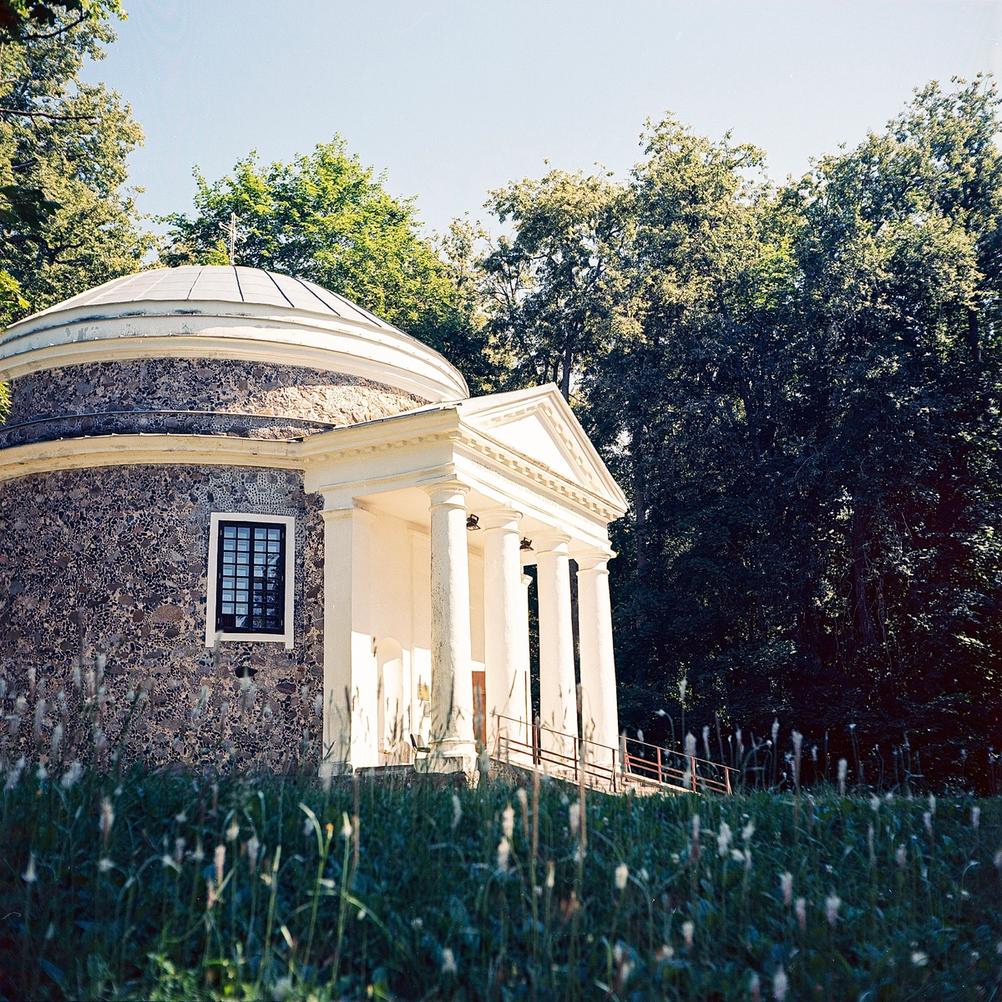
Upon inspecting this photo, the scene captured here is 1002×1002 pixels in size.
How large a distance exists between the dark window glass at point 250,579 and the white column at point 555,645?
578cm

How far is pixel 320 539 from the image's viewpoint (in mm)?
19094

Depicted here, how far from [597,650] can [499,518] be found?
18.0ft

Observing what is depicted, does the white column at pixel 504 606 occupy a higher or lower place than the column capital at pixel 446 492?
lower

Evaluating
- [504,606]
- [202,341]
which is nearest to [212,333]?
[202,341]

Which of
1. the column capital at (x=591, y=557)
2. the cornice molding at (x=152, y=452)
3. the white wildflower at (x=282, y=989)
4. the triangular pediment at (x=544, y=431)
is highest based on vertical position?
the triangular pediment at (x=544, y=431)

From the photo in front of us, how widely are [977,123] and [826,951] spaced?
1289 inches

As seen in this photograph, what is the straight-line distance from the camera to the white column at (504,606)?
19594mm

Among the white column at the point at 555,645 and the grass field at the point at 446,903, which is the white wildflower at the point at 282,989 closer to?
the grass field at the point at 446,903

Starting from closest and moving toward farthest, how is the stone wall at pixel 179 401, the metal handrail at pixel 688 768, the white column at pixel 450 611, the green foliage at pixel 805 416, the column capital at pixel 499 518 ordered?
the metal handrail at pixel 688 768, the white column at pixel 450 611, the stone wall at pixel 179 401, the column capital at pixel 499 518, the green foliage at pixel 805 416

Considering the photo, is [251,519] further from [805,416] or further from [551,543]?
[805,416]

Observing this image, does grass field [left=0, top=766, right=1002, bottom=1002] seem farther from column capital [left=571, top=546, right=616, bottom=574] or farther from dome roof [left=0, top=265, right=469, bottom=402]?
column capital [left=571, top=546, right=616, bottom=574]

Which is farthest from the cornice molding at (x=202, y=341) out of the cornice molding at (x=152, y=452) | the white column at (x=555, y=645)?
the white column at (x=555, y=645)

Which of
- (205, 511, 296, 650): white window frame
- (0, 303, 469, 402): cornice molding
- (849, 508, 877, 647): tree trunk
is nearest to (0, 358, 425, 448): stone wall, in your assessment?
(0, 303, 469, 402): cornice molding

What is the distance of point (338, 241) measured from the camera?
4306cm
